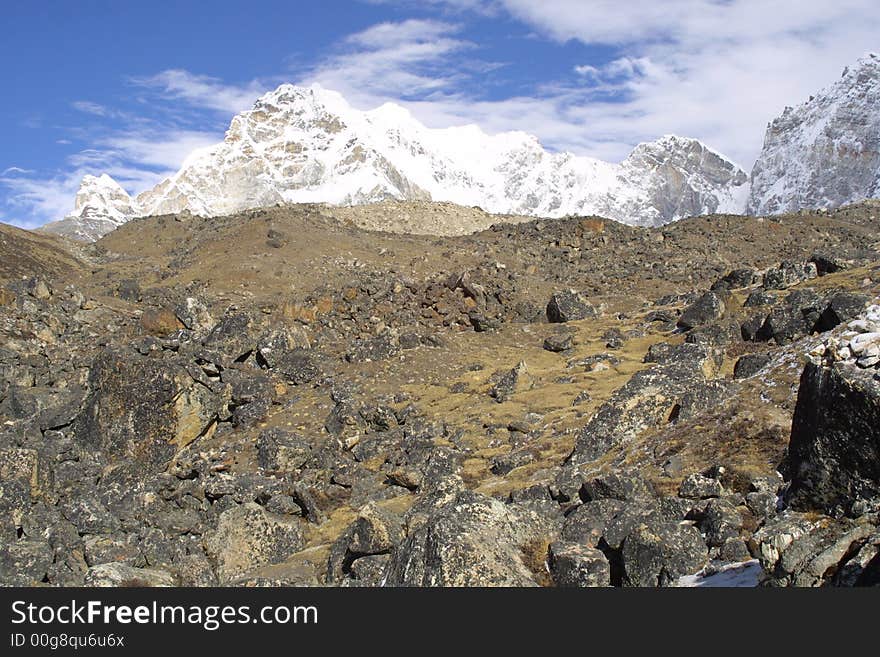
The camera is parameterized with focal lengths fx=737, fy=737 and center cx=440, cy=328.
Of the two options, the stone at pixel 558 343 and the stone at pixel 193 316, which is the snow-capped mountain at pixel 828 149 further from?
the stone at pixel 193 316

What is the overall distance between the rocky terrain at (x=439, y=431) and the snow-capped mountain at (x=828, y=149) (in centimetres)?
13890

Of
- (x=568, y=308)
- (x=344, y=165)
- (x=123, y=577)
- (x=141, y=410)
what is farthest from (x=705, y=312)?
(x=344, y=165)

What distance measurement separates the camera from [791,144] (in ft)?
534

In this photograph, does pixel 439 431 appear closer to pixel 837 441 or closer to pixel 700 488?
pixel 700 488

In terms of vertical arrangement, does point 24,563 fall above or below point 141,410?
below

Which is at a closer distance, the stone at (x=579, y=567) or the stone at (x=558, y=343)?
the stone at (x=579, y=567)

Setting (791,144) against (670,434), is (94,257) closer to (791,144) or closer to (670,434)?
Answer: (670,434)

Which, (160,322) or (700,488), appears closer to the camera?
(700,488)

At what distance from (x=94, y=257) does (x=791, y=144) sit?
158 metres

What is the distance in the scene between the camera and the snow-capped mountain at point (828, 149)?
14712 centimetres

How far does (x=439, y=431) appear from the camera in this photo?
16438 millimetres

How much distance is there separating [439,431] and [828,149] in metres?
163

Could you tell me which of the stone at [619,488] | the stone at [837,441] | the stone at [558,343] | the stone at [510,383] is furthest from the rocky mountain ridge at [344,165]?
the stone at [837,441]

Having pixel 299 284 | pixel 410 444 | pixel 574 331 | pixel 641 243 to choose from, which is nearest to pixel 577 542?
pixel 410 444
